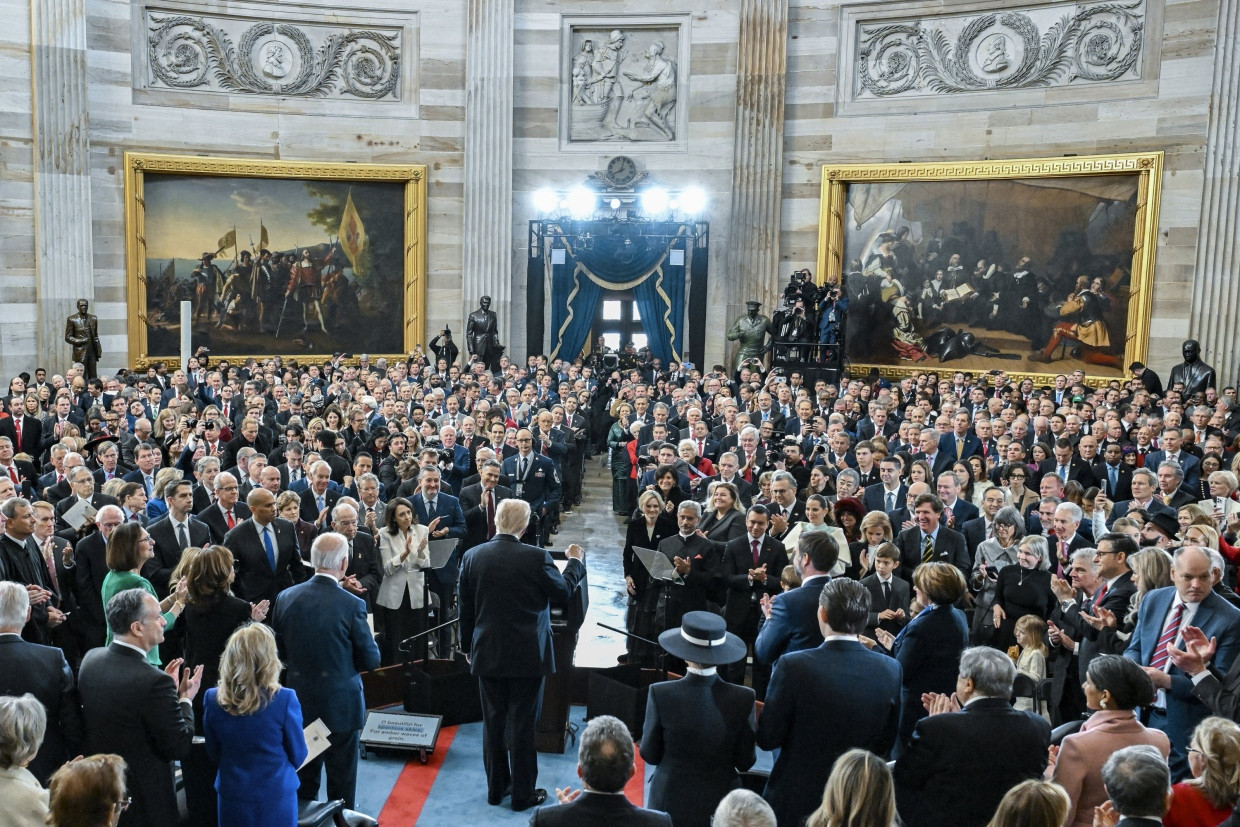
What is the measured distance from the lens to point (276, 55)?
2417cm

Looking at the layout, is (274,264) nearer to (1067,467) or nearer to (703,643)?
(1067,467)

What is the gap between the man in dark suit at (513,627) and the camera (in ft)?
22.0

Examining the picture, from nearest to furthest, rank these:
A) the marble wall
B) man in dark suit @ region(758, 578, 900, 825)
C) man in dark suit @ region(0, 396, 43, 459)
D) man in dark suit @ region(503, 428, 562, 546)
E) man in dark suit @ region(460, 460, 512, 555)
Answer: man in dark suit @ region(758, 578, 900, 825) → man in dark suit @ region(460, 460, 512, 555) → man in dark suit @ region(503, 428, 562, 546) → man in dark suit @ region(0, 396, 43, 459) → the marble wall

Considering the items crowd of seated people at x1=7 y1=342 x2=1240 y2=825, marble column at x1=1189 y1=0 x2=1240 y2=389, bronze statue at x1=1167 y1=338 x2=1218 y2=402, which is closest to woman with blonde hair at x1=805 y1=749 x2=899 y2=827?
crowd of seated people at x1=7 y1=342 x2=1240 y2=825

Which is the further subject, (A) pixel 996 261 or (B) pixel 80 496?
(A) pixel 996 261

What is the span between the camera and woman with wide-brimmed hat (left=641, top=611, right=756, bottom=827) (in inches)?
195

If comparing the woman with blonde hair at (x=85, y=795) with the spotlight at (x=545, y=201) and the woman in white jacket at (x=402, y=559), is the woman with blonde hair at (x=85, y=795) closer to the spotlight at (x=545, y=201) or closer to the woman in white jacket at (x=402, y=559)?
the woman in white jacket at (x=402, y=559)

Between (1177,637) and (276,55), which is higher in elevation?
(276,55)

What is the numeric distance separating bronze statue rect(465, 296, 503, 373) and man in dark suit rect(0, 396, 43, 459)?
10243 mm

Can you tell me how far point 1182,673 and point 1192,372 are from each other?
14474mm

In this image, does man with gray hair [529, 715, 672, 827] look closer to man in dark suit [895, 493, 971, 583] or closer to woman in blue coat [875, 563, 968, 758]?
woman in blue coat [875, 563, 968, 758]

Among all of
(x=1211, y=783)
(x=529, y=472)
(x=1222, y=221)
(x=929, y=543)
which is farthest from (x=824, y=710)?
(x=1222, y=221)

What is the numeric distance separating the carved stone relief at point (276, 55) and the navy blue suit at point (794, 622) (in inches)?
840

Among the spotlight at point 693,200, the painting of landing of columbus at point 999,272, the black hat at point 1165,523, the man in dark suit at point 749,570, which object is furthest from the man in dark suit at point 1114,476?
the spotlight at point 693,200
